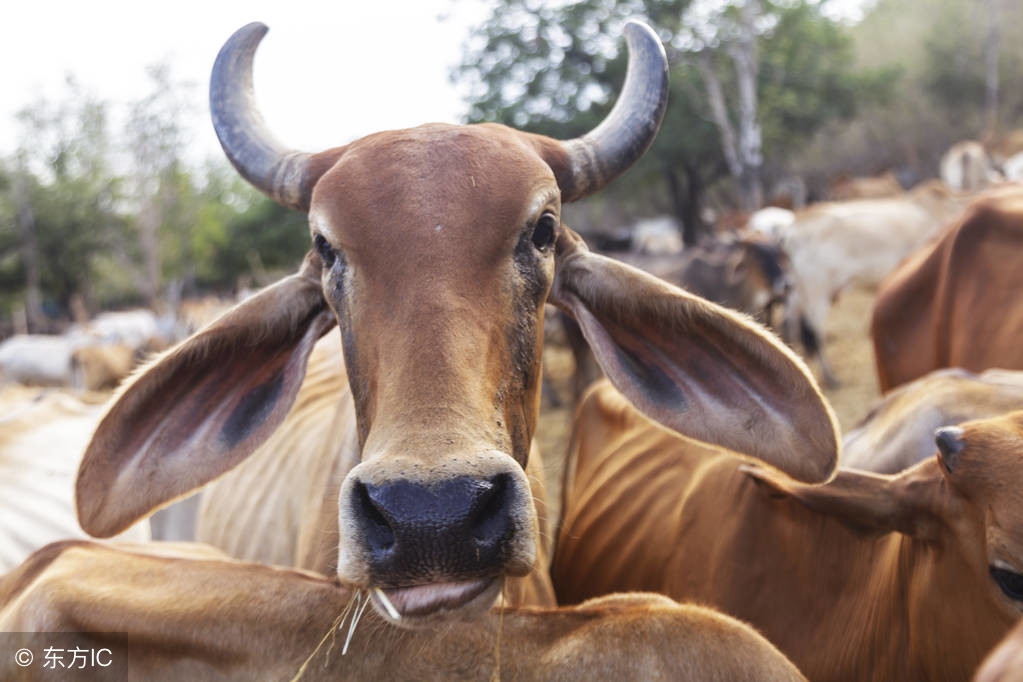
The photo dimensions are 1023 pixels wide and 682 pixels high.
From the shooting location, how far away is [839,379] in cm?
1012

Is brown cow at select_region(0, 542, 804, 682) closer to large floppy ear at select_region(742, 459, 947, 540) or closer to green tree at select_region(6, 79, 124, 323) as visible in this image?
large floppy ear at select_region(742, 459, 947, 540)

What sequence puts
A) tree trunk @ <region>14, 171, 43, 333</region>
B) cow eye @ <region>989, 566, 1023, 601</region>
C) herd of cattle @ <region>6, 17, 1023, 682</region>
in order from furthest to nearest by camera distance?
tree trunk @ <region>14, 171, 43, 333</region>
cow eye @ <region>989, 566, 1023, 601</region>
herd of cattle @ <region>6, 17, 1023, 682</region>

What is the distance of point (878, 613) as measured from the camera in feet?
7.50

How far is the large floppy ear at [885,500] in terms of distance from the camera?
79.6 inches

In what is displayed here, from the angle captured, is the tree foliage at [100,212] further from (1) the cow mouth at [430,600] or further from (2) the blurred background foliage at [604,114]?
(1) the cow mouth at [430,600]

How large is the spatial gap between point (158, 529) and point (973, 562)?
424 centimetres

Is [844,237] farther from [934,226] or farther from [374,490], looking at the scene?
[374,490]

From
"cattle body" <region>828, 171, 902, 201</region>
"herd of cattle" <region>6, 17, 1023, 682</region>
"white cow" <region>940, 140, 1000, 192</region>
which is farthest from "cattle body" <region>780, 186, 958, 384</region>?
"cattle body" <region>828, 171, 902, 201</region>

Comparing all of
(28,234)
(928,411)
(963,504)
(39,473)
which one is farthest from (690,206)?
(963,504)

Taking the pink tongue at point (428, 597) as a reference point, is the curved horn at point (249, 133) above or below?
above

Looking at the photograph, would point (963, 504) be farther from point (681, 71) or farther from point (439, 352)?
point (681, 71)

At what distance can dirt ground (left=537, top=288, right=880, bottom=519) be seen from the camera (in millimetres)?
8492

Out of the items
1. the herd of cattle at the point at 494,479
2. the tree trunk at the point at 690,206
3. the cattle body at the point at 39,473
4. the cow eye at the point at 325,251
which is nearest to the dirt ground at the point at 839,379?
the cattle body at the point at 39,473

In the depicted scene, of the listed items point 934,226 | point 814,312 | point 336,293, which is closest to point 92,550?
point 336,293
